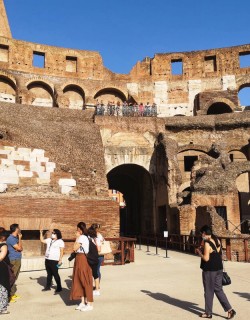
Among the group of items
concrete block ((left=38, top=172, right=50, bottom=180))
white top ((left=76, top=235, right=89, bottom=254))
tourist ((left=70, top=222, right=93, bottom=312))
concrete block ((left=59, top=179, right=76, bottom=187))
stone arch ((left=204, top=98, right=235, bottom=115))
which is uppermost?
stone arch ((left=204, top=98, right=235, bottom=115))

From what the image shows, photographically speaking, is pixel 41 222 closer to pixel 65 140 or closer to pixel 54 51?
pixel 65 140

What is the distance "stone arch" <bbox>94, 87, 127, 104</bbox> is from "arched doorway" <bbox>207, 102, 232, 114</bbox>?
7630 millimetres

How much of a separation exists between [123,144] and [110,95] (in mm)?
12728

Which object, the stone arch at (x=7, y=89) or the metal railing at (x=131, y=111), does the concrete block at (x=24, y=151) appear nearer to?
the metal railing at (x=131, y=111)

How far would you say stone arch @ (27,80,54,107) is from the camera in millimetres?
31812

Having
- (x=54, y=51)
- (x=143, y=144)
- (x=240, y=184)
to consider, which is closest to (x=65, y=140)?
(x=143, y=144)

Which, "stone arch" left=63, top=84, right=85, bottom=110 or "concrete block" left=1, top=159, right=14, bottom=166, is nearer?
"concrete block" left=1, top=159, right=14, bottom=166

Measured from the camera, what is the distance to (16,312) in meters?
5.65

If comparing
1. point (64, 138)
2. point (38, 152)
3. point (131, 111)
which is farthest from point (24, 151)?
point (131, 111)

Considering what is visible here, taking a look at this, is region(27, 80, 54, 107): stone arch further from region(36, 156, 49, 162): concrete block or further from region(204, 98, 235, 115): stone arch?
region(36, 156, 49, 162): concrete block

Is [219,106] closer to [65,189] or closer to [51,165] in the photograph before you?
[51,165]

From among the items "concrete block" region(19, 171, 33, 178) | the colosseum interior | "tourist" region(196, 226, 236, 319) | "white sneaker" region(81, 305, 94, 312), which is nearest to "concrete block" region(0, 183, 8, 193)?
the colosseum interior

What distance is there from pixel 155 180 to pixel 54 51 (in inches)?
693

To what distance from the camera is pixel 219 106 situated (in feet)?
104
